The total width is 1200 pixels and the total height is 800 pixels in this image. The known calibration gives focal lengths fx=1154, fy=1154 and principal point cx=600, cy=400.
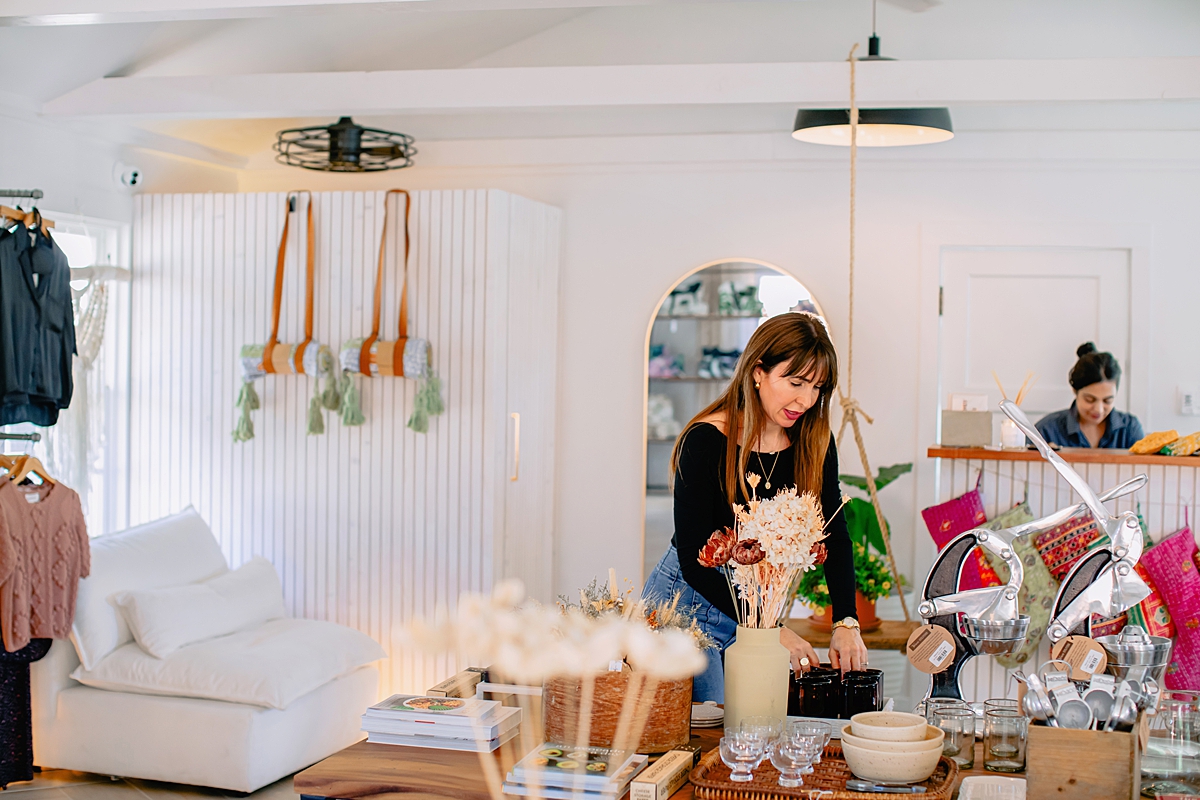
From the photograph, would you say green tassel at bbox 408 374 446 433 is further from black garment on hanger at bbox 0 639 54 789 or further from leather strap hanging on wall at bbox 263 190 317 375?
black garment on hanger at bbox 0 639 54 789

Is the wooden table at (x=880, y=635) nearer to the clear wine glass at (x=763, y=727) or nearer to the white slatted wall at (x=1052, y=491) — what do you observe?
the white slatted wall at (x=1052, y=491)

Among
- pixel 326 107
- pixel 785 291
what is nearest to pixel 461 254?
pixel 326 107

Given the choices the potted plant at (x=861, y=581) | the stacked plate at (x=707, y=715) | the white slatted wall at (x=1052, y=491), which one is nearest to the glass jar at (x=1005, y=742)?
the stacked plate at (x=707, y=715)

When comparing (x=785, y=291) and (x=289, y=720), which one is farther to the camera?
(x=785, y=291)

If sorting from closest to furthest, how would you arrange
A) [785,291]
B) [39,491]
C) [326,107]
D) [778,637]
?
[778,637] < [39,491] < [326,107] < [785,291]

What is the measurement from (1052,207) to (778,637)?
12.0 feet

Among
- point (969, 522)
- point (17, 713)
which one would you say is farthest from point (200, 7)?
point (969, 522)

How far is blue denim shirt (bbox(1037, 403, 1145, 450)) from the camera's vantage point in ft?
16.2

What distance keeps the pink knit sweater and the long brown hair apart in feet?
7.80

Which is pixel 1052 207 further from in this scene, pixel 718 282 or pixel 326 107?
pixel 326 107

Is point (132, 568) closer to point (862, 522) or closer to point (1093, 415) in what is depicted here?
point (862, 522)

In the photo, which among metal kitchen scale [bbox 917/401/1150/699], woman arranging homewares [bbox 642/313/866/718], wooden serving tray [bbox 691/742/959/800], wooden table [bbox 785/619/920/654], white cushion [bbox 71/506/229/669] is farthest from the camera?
wooden table [bbox 785/619/920/654]

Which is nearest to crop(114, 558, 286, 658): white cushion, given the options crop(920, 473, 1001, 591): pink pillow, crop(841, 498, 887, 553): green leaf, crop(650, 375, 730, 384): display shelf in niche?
crop(650, 375, 730, 384): display shelf in niche

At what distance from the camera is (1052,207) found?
5121 mm
